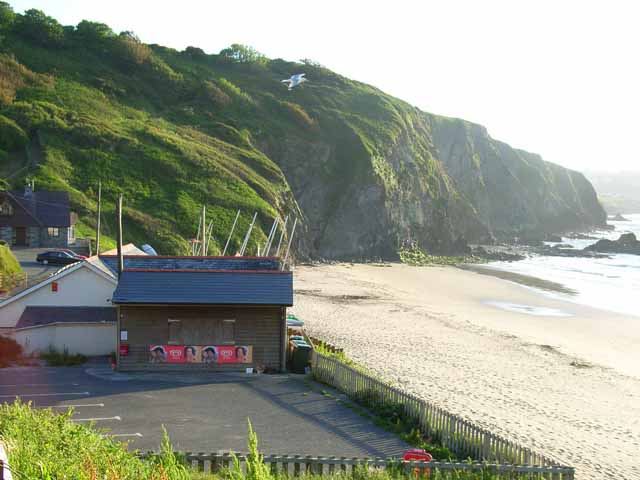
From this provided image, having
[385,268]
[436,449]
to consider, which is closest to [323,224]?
[385,268]

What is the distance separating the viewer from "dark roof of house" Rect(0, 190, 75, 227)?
52406 mm

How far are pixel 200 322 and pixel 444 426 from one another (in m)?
11.5

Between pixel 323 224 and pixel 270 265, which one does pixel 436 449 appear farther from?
pixel 323 224

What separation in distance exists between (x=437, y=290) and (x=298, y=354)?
116 feet

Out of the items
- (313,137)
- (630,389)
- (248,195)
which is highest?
(313,137)

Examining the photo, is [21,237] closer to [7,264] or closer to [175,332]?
[7,264]

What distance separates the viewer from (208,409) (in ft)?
63.4

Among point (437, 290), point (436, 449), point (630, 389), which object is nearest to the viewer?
point (436, 449)

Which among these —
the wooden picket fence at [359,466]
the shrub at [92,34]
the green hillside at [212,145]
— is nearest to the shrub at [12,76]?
the green hillside at [212,145]

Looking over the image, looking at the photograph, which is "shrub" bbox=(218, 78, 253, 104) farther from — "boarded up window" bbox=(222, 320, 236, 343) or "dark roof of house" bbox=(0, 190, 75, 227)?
"boarded up window" bbox=(222, 320, 236, 343)

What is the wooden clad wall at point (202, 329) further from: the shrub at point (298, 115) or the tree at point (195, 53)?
the tree at point (195, 53)

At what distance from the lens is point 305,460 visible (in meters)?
12.7

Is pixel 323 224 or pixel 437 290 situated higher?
pixel 323 224

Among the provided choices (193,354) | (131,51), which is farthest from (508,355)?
(131,51)
